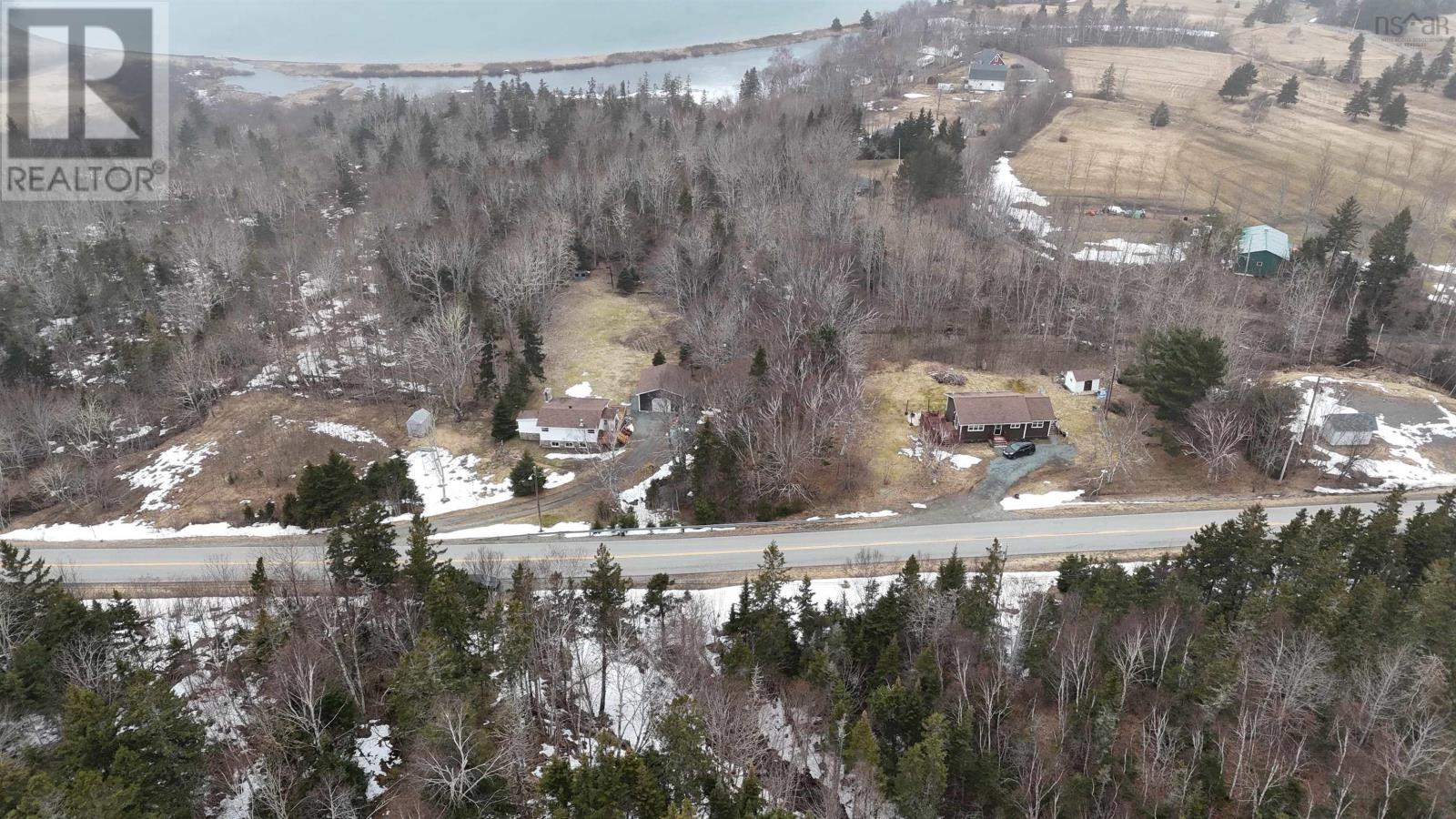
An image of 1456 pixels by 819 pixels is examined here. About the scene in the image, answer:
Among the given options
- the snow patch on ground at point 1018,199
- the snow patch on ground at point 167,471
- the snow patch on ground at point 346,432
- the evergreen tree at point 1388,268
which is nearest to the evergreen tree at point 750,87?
the snow patch on ground at point 1018,199

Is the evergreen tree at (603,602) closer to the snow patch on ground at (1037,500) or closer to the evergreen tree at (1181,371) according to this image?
the snow patch on ground at (1037,500)

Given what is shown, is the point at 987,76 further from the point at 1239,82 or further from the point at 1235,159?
the point at 1235,159

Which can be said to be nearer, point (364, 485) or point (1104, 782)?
point (1104, 782)

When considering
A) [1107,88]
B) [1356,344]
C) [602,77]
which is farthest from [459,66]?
[1356,344]

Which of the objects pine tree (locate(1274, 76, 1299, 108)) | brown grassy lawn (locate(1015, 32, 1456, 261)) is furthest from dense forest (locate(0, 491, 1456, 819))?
pine tree (locate(1274, 76, 1299, 108))

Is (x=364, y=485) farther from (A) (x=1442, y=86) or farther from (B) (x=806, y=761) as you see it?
(A) (x=1442, y=86)

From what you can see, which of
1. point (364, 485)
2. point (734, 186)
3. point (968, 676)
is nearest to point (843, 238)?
point (734, 186)
